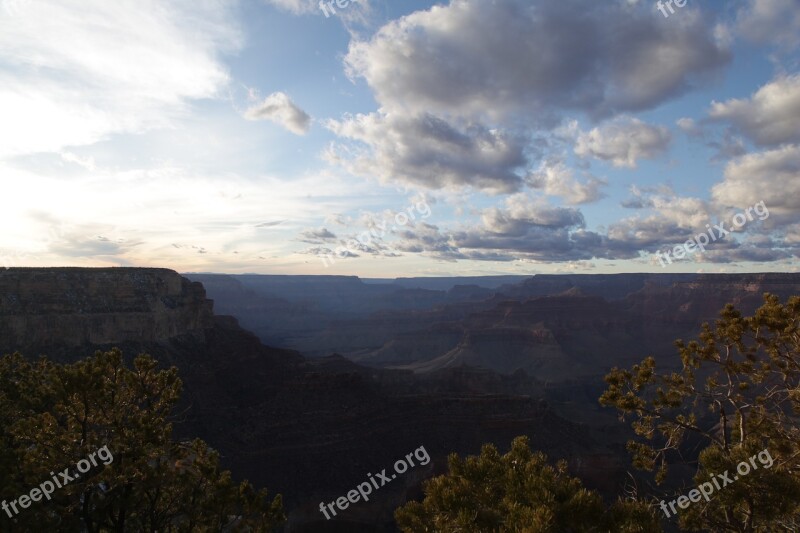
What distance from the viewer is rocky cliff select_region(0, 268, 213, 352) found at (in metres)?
54.8

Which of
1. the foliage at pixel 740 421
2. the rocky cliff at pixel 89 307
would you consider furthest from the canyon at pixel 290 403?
the foliage at pixel 740 421

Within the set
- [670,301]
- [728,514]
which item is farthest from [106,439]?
[670,301]

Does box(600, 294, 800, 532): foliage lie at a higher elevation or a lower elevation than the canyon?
higher

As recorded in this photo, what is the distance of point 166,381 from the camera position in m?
13.7

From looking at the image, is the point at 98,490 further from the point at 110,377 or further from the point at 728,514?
the point at 728,514

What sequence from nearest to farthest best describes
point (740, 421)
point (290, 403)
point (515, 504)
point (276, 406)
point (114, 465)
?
point (515, 504) → point (740, 421) → point (114, 465) → point (276, 406) → point (290, 403)

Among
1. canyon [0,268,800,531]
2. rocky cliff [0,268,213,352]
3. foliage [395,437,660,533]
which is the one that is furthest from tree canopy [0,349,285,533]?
rocky cliff [0,268,213,352]

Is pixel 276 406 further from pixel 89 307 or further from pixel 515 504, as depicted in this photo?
pixel 515 504

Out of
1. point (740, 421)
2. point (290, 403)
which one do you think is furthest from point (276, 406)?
point (740, 421)

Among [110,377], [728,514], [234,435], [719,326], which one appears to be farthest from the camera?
[234,435]

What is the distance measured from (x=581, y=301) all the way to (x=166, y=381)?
162 metres

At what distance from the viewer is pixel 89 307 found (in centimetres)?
5938

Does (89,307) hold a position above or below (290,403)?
above

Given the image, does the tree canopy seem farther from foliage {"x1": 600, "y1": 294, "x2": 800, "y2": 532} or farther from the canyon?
the canyon
